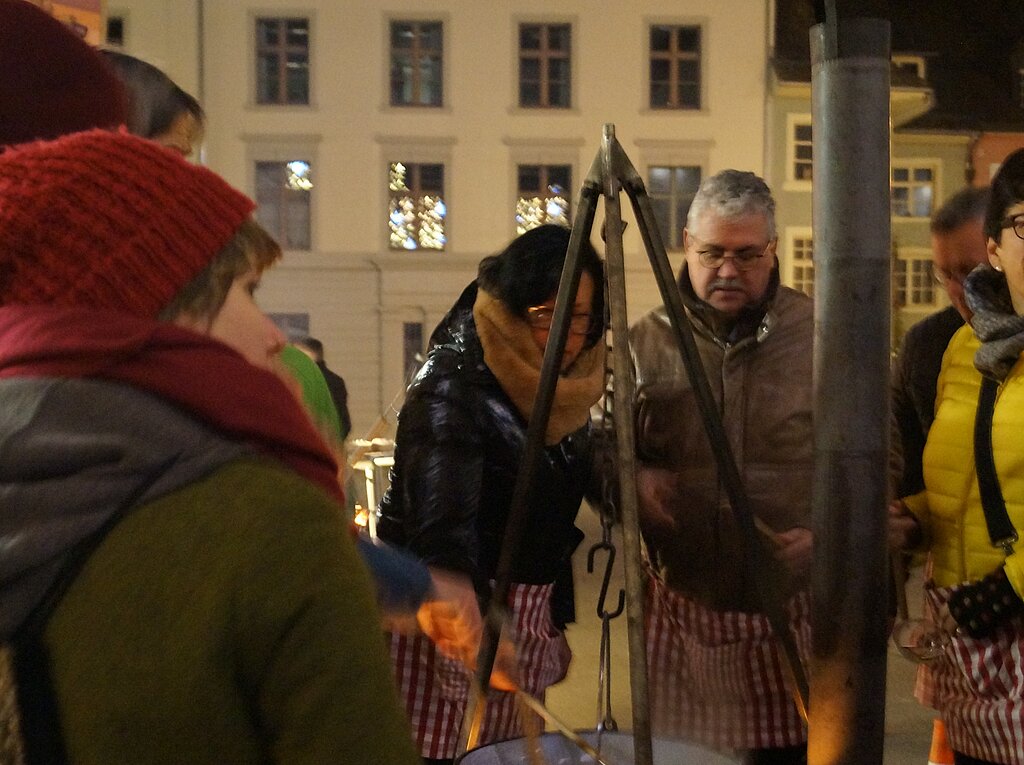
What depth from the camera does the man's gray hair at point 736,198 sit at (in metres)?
2.92

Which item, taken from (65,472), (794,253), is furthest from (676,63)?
(65,472)

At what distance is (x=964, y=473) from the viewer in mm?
2504

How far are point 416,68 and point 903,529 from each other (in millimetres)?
22039

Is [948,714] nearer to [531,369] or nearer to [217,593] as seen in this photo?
[531,369]

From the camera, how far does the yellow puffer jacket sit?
2.38 m

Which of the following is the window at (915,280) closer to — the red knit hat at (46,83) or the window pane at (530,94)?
the window pane at (530,94)

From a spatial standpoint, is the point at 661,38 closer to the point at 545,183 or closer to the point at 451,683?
the point at 545,183

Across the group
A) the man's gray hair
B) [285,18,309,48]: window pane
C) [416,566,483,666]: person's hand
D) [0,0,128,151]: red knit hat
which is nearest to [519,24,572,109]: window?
[285,18,309,48]: window pane

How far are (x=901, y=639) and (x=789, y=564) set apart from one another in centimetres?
30

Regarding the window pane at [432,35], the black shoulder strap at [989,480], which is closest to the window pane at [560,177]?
the window pane at [432,35]

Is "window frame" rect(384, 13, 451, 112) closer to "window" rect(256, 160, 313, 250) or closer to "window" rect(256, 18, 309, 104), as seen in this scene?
"window" rect(256, 18, 309, 104)

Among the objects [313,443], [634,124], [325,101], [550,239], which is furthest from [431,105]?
[313,443]

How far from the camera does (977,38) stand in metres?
25.5

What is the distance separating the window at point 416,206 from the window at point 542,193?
154 cm
